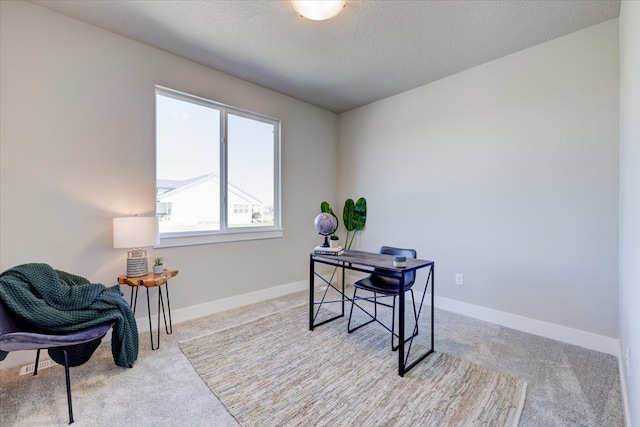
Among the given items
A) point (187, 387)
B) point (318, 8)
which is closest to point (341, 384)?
point (187, 387)

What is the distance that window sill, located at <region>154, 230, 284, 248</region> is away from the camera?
112 inches

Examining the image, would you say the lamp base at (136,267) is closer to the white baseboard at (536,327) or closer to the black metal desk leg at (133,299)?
the black metal desk leg at (133,299)

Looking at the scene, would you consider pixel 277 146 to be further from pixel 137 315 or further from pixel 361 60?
pixel 137 315

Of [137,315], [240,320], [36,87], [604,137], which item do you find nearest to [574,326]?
[604,137]

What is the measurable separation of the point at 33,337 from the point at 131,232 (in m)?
0.92

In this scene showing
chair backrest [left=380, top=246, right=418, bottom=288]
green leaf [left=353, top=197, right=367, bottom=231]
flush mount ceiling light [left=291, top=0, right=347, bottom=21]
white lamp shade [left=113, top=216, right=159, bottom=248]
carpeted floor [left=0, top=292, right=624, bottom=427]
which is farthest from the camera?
green leaf [left=353, top=197, right=367, bottom=231]

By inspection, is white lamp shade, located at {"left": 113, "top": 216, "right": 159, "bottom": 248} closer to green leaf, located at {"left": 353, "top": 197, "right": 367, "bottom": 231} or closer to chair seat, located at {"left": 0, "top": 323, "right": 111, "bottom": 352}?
chair seat, located at {"left": 0, "top": 323, "right": 111, "bottom": 352}

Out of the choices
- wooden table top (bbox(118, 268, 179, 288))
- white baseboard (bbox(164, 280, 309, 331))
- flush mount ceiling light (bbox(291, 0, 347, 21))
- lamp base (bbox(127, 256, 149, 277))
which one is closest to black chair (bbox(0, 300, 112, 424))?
wooden table top (bbox(118, 268, 179, 288))

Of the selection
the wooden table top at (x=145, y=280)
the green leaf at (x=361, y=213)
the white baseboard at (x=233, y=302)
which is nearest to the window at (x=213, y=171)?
the wooden table top at (x=145, y=280)

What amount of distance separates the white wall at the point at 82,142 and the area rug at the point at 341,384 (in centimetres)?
101

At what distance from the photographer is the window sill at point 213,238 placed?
9.36 ft

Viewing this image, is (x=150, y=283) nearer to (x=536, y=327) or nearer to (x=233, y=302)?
(x=233, y=302)

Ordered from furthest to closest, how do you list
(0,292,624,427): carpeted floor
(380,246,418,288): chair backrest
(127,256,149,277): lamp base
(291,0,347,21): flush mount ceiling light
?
(380,246,418,288): chair backrest < (127,256,149,277): lamp base < (291,0,347,21): flush mount ceiling light < (0,292,624,427): carpeted floor

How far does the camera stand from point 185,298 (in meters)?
2.97
